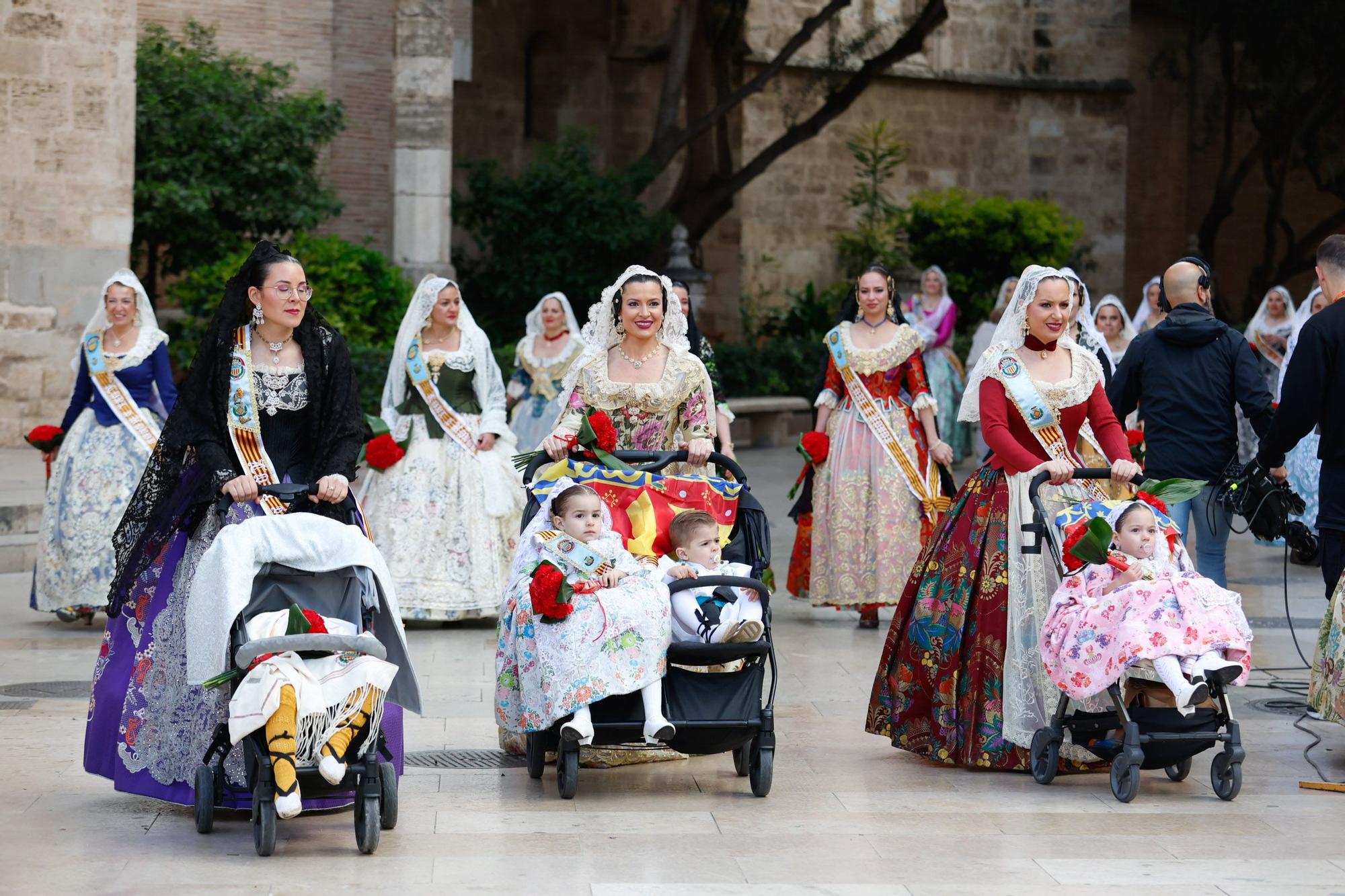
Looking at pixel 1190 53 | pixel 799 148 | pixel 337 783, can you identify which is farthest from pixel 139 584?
pixel 1190 53

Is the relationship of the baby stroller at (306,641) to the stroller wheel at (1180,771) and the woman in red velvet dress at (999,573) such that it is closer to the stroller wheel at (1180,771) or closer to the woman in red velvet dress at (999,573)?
the woman in red velvet dress at (999,573)

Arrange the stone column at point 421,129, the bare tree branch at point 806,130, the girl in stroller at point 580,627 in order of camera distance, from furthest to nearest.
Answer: the bare tree branch at point 806,130, the stone column at point 421,129, the girl in stroller at point 580,627

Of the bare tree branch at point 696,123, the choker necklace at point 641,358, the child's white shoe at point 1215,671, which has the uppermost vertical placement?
the bare tree branch at point 696,123

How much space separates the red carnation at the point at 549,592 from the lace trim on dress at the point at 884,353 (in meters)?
4.72

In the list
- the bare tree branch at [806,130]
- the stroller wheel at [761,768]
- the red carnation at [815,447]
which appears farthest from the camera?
the bare tree branch at [806,130]

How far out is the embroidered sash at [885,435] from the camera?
35.6 feet

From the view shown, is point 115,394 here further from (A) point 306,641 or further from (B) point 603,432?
(A) point 306,641

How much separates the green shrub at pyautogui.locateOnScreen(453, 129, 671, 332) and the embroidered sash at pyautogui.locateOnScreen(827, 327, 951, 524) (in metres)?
12.1

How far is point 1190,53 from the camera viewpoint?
34.2 m

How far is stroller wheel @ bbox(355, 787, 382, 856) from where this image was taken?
5.66m

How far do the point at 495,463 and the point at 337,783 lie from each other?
5.49m

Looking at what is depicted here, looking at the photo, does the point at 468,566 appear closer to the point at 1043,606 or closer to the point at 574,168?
the point at 1043,606

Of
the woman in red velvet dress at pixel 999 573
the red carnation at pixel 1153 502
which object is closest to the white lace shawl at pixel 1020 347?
the woman in red velvet dress at pixel 999 573

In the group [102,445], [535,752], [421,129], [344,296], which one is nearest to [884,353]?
[102,445]
